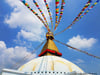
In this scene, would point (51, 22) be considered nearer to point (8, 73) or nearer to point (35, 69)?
point (35, 69)

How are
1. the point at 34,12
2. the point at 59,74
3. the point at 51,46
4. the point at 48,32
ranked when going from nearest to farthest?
the point at 59,74, the point at 34,12, the point at 51,46, the point at 48,32

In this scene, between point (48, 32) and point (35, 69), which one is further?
point (48, 32)

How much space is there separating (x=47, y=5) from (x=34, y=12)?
185cm

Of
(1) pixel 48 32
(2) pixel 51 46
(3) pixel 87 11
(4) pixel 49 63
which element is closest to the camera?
(4) pixel 49 63

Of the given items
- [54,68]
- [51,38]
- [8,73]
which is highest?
[51,38]

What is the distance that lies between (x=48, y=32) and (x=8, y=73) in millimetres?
9596

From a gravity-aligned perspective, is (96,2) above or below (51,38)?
above

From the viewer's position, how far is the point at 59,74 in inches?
338

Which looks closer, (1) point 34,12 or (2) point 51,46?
(1) point 34,12

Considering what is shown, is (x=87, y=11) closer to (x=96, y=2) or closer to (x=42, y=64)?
(x=96, y=2)

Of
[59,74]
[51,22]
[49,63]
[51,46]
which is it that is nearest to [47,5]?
[51,22]

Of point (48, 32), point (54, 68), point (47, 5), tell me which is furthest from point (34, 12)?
point (54, 68)

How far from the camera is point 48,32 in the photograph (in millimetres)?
16125

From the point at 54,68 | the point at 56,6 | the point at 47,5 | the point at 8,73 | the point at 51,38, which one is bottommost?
the point at 8,73
